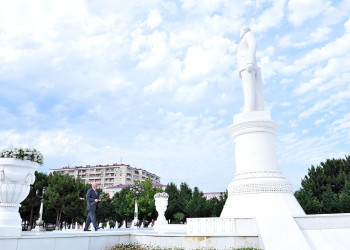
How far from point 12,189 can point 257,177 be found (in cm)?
971

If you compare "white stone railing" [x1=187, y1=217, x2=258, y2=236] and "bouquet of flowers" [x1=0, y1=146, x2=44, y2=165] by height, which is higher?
"bouquet of flowers" [x1=0, y1=146, x2=44, y2=165]

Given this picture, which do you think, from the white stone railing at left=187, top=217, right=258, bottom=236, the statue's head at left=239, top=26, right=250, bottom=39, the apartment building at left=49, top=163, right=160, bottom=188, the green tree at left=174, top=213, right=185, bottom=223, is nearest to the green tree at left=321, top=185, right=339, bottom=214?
the green tree at left=174, top=213, right=185, bottom=223

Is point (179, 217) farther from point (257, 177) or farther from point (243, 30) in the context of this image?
point (243, 30)

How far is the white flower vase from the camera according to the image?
818 centimetres

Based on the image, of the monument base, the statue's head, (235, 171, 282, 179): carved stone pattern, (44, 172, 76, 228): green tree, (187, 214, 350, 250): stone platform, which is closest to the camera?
(187, 214, 350, 250): stone platform

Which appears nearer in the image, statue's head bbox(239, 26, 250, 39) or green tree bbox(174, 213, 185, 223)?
statue's head bbox(239, 26, 250, 39)

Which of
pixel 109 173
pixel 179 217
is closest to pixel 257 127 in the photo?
pixel 179 217

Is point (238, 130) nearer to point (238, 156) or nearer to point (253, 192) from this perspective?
point (238, 156)

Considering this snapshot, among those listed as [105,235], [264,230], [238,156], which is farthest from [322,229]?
[105,235]

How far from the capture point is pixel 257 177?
479 inches

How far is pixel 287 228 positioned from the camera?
779 centimetres

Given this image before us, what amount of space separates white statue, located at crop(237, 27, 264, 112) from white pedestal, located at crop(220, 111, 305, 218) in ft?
3.57

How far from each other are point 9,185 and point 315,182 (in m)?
38.2

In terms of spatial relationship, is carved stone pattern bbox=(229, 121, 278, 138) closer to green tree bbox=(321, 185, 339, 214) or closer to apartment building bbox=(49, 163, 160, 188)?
green tree bbox=(321, 185, 339, 214)
